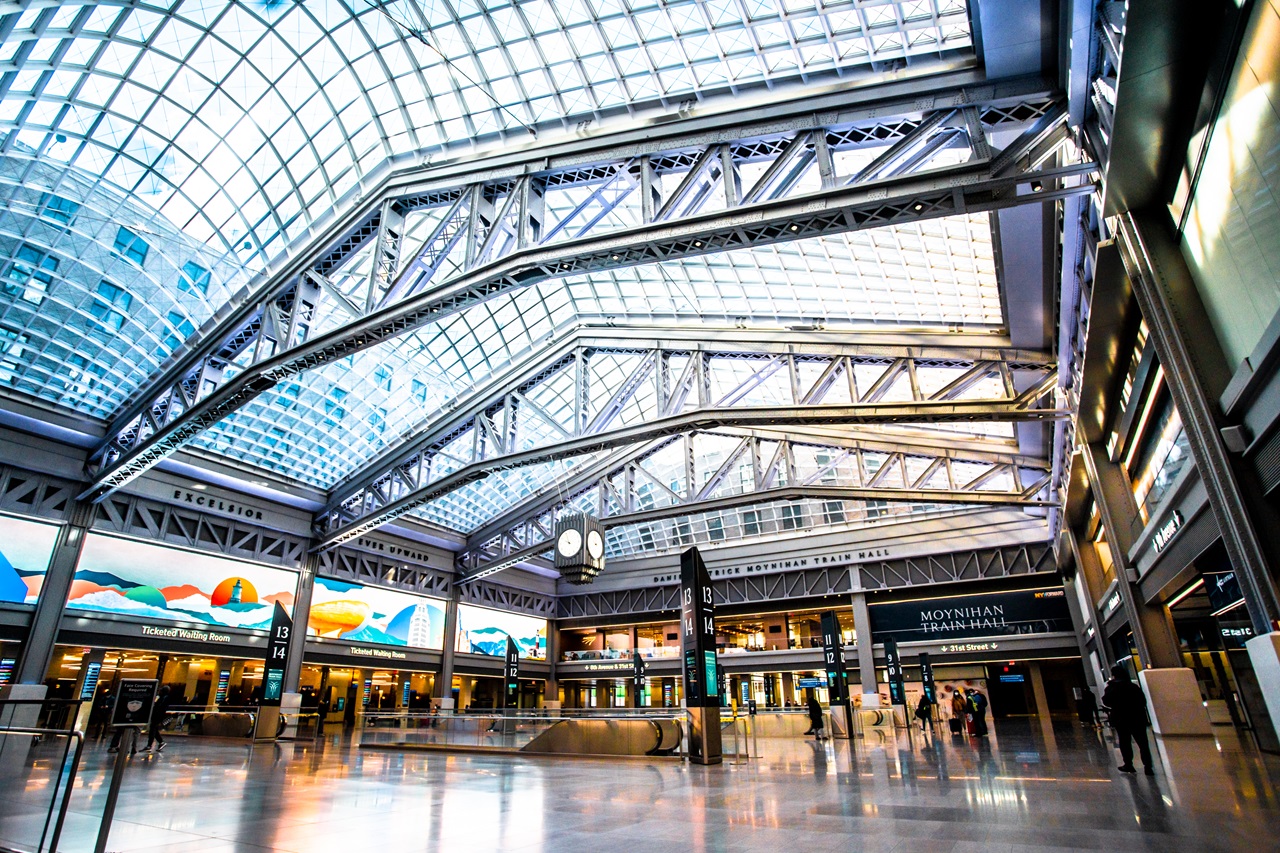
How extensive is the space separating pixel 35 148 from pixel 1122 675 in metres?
28.2

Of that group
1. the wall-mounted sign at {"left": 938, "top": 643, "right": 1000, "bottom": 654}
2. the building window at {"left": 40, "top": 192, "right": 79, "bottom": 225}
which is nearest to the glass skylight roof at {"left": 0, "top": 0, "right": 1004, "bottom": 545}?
the building window at {"left": 40, "top": 192, "right": 79, "bottom": 225}

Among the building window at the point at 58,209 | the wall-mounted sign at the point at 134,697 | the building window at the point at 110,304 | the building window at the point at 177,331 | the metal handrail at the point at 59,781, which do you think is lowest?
the metal handrail at the point at 59,781

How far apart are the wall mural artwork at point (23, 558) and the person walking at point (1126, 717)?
116 feet

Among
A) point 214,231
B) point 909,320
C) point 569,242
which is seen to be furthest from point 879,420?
point 214,231

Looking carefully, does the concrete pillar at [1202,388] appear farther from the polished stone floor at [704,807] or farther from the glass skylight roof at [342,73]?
the glass skylight roof at [342,73]

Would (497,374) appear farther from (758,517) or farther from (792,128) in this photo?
(758,517)

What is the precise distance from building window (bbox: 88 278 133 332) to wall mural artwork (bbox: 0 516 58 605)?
9961 mm

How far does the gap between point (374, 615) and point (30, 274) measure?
83.6 ft

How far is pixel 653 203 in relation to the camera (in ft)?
50.1

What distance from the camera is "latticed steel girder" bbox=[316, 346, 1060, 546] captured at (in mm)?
21703

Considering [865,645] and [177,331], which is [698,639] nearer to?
[177,331]

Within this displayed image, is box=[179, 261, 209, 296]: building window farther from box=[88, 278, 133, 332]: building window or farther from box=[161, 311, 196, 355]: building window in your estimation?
box=[88, 278, 133, 332]: building window

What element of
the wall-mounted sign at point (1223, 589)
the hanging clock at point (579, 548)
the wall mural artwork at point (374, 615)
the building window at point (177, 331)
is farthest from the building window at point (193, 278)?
the wall-mounted sign at point (1223, 589)

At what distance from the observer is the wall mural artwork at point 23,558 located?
84.3 ft
